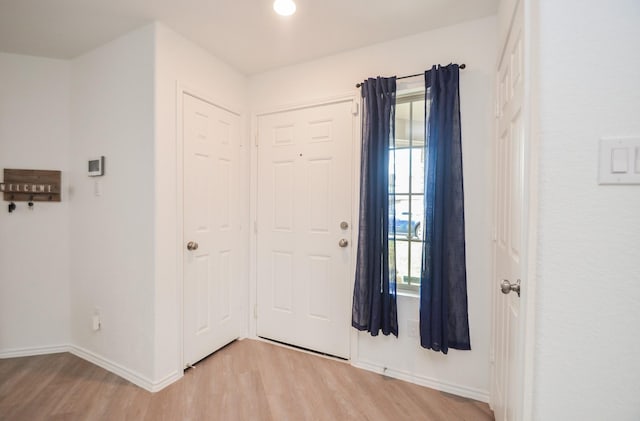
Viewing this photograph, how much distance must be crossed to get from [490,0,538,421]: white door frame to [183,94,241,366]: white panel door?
6.48ft

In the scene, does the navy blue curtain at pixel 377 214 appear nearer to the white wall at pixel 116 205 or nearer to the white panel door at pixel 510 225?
the white panel door at pixel 510 225

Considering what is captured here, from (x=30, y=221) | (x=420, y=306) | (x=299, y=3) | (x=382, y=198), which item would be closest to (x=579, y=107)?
(x=382, y=198)

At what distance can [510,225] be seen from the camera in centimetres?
129

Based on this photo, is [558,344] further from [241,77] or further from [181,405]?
[241,77]

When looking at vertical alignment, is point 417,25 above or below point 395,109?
above

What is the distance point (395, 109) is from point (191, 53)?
152cm

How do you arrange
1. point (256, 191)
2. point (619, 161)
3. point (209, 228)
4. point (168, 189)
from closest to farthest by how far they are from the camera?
point (619, 161), point (168, 189), point (209, 228), point (256, 191)

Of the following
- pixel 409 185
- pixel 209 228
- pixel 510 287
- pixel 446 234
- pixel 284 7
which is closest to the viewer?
pixel 510 287

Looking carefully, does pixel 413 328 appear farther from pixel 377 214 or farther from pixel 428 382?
pixel 377 214

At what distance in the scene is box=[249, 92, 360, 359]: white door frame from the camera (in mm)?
2174

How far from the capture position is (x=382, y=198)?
77.9 inches

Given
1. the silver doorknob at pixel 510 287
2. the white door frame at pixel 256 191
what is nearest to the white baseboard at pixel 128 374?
the white door frame at pixel 256 191

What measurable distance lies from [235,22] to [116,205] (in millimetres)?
1489

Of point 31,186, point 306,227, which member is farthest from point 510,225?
point 31,186
